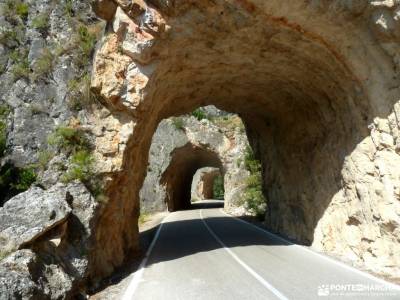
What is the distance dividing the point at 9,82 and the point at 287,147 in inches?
443

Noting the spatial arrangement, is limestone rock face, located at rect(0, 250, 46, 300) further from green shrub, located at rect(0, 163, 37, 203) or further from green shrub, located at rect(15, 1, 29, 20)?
green shrub, located at rect(15, 1, 29, 20)

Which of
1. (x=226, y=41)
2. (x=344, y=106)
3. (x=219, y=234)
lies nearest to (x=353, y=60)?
(x=344, y=106)

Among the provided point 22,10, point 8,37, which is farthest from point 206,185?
point 8,37

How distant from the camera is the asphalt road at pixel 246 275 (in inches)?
299

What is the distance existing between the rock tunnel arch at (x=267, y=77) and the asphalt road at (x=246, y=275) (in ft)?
4.30

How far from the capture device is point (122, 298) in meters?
7.85

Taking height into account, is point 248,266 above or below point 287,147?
below

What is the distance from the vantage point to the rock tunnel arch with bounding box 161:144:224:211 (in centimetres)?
3560

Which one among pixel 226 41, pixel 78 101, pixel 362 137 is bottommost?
A: pixel 362 137

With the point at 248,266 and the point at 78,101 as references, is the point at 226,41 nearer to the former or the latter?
the point at 78,101

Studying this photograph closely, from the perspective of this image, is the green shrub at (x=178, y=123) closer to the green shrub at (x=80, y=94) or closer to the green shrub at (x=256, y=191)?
the green shrub at (x=256, y=191)

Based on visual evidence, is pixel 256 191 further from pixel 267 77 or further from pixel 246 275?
pixel 246 275

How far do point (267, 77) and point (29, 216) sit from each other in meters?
9.16

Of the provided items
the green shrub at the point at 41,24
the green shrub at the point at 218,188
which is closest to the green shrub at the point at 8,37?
the green shrub at the point at 41,24
